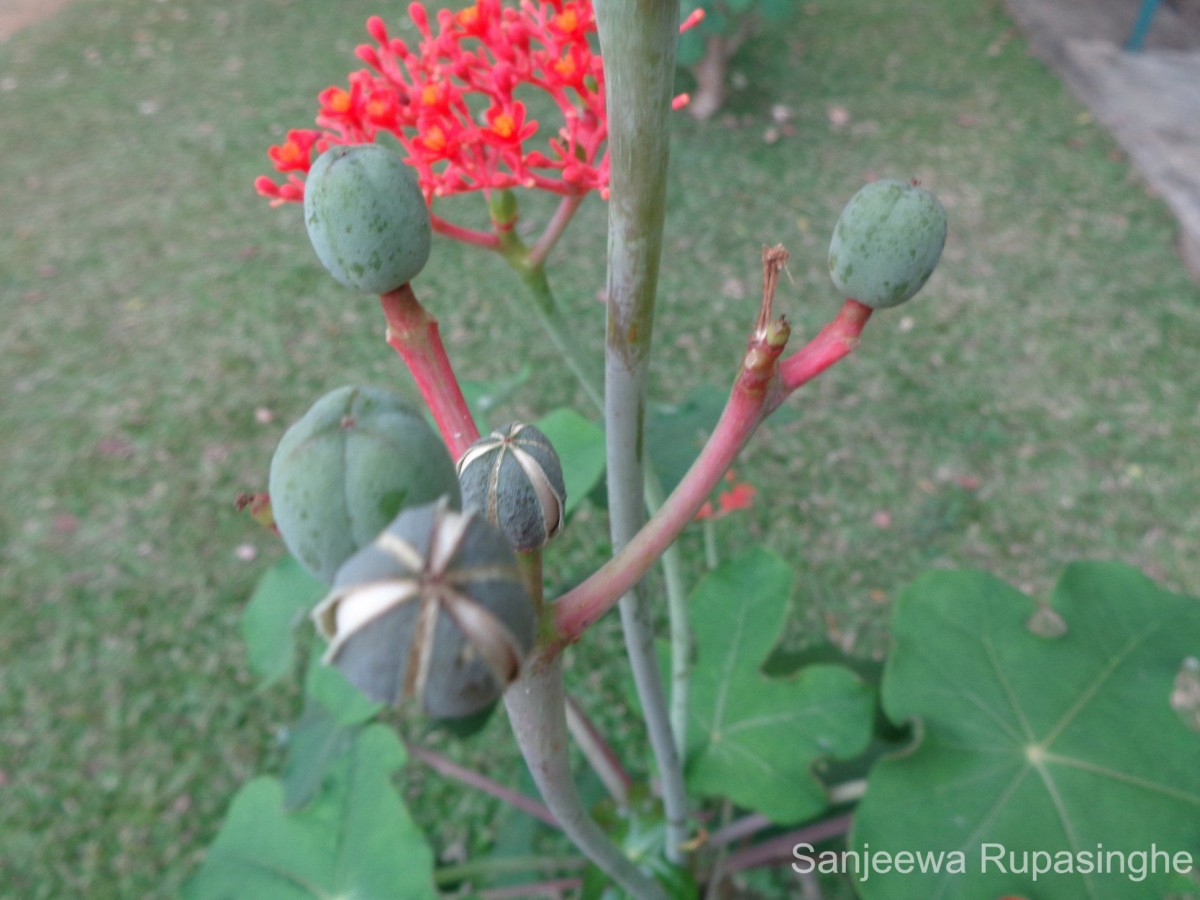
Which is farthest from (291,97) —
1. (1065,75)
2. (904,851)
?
(904,851)

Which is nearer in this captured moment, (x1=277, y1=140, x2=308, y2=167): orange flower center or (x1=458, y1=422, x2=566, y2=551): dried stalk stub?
(x1=458, y1=422, x2=566, y2=551): dried stalk stub

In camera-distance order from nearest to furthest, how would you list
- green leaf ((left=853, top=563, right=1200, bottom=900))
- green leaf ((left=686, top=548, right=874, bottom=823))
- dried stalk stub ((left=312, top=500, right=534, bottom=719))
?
dried stalk stub ((left=312, top=500, right=534, bottom=719)) → green leaf ((left=853, top=563, right=1200, bottom=900)) → green leaf ((left=686, top=548, right=874, bottom=823))

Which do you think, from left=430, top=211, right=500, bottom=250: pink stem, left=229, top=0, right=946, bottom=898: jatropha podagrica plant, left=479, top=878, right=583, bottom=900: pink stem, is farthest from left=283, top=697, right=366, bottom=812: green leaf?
left=430, top=211, right=500, bottom=250: pink stem

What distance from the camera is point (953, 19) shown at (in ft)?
Result: 14.9

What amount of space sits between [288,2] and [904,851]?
5708 millimetres

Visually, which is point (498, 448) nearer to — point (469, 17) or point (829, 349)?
point (829, 349)

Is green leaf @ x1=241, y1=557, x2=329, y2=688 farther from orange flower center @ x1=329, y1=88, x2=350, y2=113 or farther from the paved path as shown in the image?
the paved path

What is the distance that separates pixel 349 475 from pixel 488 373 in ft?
8.06

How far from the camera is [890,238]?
469 millimetres

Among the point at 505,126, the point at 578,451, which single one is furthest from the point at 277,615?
the point at 505,126

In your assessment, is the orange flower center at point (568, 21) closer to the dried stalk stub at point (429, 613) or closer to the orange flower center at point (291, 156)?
the orange flower center at point (291, 156)

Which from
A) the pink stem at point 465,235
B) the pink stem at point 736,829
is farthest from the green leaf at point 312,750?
the pink stem at point 465,235

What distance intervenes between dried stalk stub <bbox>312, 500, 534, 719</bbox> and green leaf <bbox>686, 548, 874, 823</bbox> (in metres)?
1.04

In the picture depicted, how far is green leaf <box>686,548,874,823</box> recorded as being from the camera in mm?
1267
